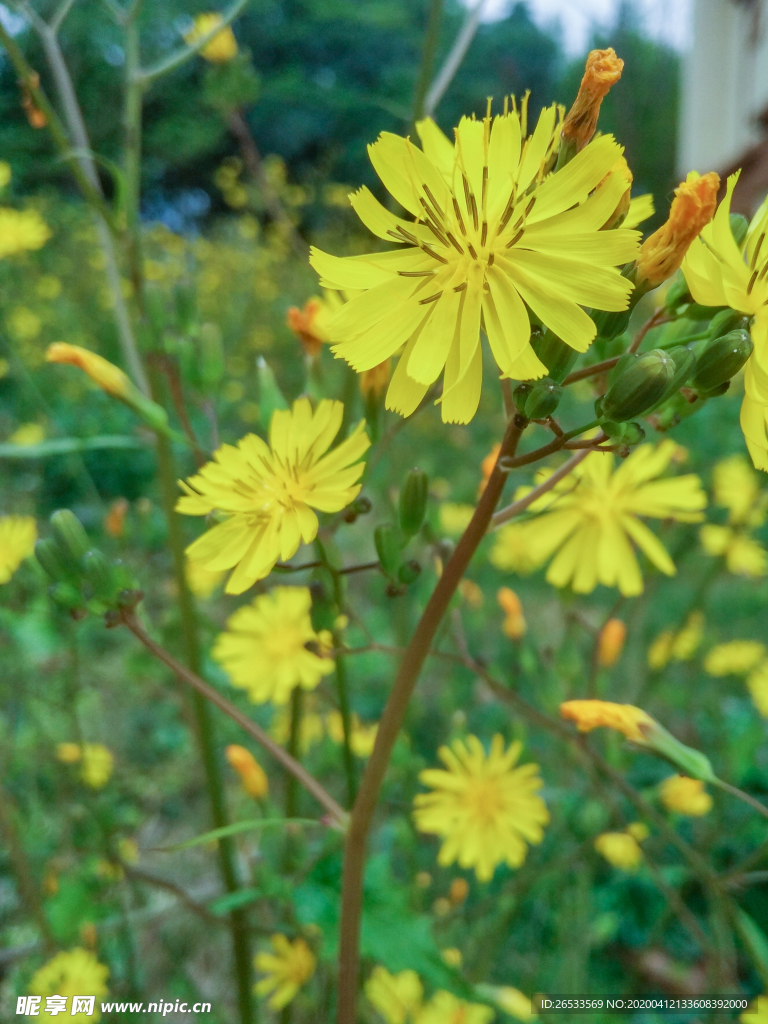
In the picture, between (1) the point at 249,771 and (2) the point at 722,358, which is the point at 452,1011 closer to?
(1) the point at 249,771

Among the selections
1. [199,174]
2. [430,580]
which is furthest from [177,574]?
[199,174]

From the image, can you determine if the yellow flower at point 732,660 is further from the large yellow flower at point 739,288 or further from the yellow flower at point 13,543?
the yellow flower at point 13,543

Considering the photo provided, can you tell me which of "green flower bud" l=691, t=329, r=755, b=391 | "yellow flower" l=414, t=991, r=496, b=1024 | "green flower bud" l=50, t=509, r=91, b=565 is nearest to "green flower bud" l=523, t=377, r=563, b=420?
"green flower bud" l=691, t=329, r=755, b=391

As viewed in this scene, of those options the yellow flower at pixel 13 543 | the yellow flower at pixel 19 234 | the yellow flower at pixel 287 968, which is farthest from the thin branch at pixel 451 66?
the yellow flower at pixel 19 234

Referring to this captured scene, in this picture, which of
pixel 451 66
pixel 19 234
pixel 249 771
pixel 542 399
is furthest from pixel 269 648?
pixel 19 234

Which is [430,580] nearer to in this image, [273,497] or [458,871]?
[273,497]

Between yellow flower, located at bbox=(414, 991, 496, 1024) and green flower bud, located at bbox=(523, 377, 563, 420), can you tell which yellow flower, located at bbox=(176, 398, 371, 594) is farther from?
yellow flower, located at bbox=(414, 991, 496, 1024)
